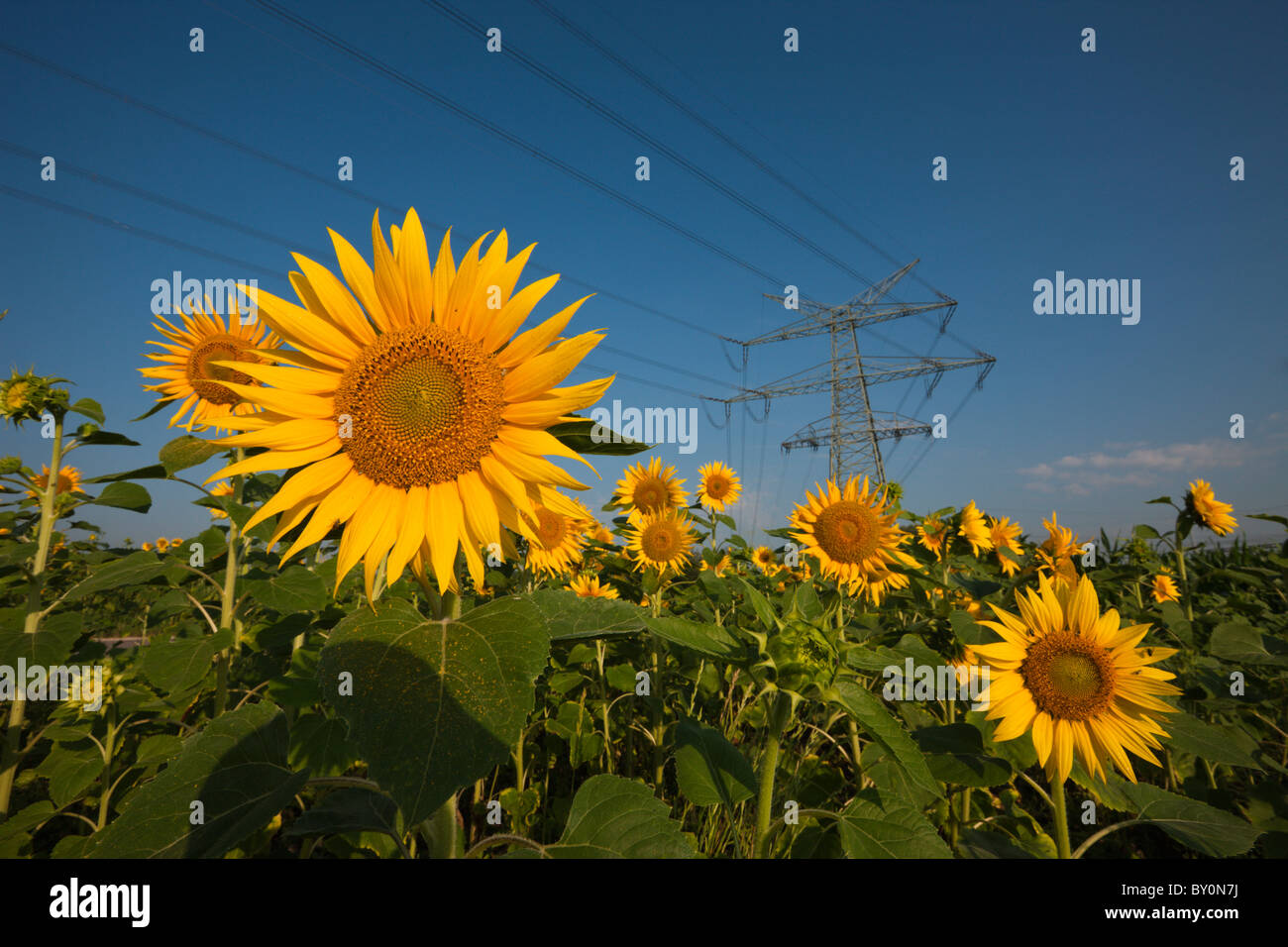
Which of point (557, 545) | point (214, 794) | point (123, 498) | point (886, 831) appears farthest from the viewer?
point (557, 545)

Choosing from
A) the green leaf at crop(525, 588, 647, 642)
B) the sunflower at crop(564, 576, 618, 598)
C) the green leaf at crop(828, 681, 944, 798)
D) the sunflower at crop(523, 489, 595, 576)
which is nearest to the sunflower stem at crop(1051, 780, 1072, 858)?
the green leaf at crop(828, 681, 944, 798)

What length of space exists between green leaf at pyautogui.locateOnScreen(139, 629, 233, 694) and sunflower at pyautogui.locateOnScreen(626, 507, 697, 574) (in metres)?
3.90

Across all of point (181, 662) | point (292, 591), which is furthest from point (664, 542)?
point (181, 662)

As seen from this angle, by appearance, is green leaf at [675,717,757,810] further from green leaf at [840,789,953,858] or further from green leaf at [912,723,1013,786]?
green leaf at [912,723,1013,786]

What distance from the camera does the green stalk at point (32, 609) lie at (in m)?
2.86

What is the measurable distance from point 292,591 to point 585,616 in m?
1.91

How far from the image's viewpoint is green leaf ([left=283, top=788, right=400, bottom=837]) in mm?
1492

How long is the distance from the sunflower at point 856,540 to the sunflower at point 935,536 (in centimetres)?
99

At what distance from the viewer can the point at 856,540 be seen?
4625mm

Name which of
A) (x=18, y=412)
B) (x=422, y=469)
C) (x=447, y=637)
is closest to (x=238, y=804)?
(x=447, y=637)

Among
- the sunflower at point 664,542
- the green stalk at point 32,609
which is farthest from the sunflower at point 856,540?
the green stalk at point 32,609

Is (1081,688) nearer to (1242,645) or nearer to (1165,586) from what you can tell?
(1242,645)
